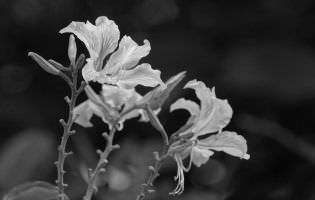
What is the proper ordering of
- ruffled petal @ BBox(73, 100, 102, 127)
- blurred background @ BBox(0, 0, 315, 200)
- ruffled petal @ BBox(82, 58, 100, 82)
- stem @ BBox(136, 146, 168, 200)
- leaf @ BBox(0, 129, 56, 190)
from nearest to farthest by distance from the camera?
ruffled petal @ BBox(82, 58, 100, 82), stem @ BBox(136, 146, 168, 200), ruffled petal @ BBox(73, 100, 102, 127), leaf @ BBox(0, 129, 56, 190), blurred background @ BBox(0, 0, 315, 200)

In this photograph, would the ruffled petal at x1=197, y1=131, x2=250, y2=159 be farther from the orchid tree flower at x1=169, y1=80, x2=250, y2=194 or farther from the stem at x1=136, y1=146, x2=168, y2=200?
the stem at x1=136, y1=146, x2=168, y2=200

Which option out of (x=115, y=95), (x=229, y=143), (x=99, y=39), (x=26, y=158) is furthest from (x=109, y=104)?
(x=26, y=158)

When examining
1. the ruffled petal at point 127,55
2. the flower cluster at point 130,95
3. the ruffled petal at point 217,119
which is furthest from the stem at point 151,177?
the ruffled petal at point 127,55

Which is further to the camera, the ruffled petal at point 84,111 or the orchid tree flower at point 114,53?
the ruffled petal at point 84,111

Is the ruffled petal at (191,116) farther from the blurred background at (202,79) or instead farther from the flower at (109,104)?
the blurred background at (202,79)

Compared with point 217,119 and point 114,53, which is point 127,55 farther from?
point 217,119

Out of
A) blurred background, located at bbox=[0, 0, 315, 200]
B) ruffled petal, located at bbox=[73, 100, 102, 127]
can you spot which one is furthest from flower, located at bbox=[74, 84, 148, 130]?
blurred background, located at bbox=[0, 0, 315, 200]

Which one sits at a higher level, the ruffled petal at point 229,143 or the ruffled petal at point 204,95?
the ruffled petal at point 204,95
